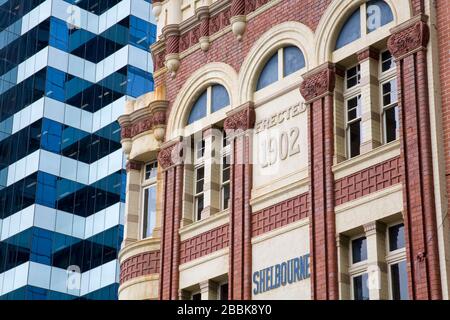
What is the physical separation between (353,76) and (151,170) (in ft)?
27.3

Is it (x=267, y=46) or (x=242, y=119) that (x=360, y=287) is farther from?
(x=267, y=46)

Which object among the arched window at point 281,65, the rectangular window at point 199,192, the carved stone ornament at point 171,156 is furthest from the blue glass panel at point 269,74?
the carved stone ornament at point 171,156

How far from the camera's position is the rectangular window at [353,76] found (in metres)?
28.0

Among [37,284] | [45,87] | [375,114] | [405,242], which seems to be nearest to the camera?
[405,242]

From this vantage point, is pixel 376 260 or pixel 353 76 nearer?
pixel 376 260

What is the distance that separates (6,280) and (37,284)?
2069 millimetres

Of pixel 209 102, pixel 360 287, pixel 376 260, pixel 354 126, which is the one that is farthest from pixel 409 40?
pixel 209 102

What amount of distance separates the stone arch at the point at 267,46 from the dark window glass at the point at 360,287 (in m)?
5.91

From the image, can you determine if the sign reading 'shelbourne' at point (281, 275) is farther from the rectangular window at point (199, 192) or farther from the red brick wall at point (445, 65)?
the red brick wall at point (445, 65)

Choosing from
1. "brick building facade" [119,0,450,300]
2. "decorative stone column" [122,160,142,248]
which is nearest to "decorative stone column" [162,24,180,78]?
"brick building facade" [119,0,450,300]

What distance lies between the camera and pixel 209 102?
32.1 meters

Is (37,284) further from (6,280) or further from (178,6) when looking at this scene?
(178,6)

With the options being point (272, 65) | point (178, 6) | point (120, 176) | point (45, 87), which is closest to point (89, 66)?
point (45, 87)

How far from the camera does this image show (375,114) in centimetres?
2714
